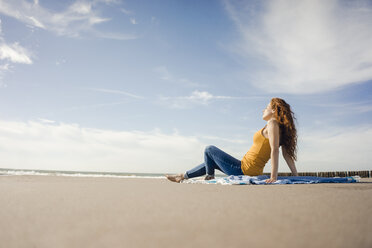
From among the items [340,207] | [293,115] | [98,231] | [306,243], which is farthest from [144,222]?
[293,115]

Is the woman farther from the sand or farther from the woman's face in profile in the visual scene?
the sand

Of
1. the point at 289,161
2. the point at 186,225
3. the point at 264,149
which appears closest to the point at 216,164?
the point at 264,149

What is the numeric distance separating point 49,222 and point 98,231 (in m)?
0.43

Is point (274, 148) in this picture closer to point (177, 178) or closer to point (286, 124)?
point (286, 124)

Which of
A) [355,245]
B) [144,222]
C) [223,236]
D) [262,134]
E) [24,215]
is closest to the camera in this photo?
[355,245]

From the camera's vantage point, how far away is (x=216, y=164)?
5164mm

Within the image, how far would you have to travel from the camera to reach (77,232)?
1226mm

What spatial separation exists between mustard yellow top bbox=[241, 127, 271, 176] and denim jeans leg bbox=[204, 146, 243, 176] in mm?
141

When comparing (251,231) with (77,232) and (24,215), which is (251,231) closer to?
(77,232)

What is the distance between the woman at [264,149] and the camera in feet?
15.2

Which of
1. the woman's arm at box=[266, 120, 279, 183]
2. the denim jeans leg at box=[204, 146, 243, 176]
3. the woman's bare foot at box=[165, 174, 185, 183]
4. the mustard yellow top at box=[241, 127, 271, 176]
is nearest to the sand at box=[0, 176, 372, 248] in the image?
the woman's arm at box=[266, 120, 279, 183]

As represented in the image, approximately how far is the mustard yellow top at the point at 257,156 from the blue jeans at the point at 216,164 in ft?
0.52

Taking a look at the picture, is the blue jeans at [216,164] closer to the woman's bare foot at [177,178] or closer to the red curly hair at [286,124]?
the woman's bare foot at [177,178]

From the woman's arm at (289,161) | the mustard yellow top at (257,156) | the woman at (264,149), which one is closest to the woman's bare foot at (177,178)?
the woman at (264,149)
